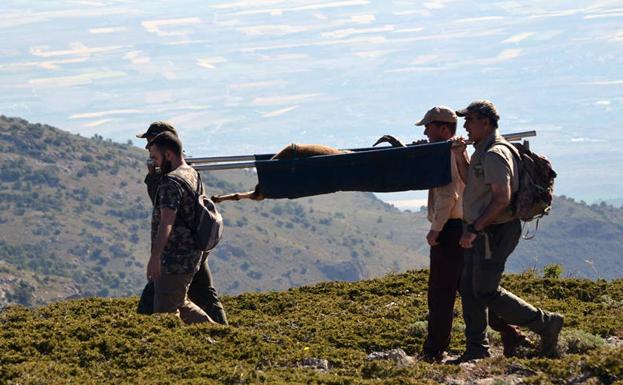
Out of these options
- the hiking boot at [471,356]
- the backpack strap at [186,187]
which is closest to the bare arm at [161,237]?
the backpack strap at [186,187]

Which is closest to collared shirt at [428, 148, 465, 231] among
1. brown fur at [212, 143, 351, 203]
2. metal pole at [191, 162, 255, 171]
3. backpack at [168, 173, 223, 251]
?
brown fur at [212, 143, 351, 203]

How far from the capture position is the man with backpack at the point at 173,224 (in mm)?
10906

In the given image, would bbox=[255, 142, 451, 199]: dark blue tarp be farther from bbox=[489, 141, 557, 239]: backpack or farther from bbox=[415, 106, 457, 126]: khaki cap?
bbox=[489, 141, 557, 239]: backpack

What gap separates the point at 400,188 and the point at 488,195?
1125 millimetres

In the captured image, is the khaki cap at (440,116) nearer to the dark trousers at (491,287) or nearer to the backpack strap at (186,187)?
the dark trousers at (491,287)

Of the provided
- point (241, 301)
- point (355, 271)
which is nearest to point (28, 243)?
point (355, 271)

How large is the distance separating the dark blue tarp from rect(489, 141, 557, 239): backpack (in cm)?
108

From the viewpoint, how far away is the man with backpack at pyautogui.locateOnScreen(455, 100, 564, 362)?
10.3 meters

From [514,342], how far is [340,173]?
216 cm

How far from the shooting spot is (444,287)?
11227 millimetres

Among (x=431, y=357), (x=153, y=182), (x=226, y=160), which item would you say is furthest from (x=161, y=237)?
(x=431, y=357)

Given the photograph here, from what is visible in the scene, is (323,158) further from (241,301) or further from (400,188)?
(241,301)

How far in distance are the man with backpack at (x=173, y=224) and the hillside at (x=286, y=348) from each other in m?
0.29

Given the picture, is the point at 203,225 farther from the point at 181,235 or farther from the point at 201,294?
the point at 201,294
